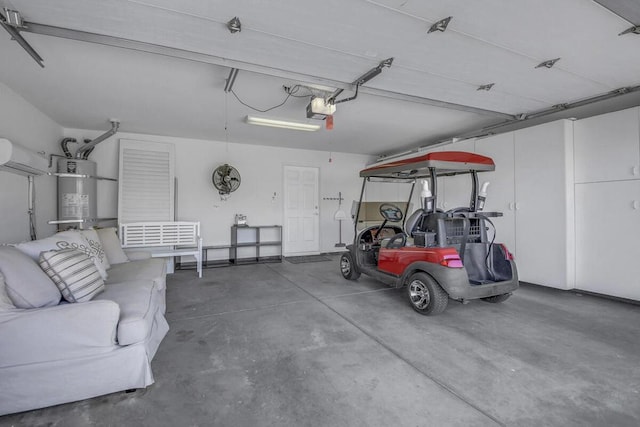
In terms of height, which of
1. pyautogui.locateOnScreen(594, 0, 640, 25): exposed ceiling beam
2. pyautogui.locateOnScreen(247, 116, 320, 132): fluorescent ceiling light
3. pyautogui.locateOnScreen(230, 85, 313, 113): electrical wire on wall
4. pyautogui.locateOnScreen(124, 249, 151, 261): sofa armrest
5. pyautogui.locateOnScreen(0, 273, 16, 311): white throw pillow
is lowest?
pyautogui.locateOnScreen(124, 249, 151, 261): sofa armrest

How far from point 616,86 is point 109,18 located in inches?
185

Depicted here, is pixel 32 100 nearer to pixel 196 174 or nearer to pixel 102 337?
pixel 196 174

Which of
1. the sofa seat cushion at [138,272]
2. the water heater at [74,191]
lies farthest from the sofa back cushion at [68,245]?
the water heater at [74,191]

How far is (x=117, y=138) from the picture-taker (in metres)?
5.39

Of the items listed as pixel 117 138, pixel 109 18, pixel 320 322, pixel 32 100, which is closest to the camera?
pixel 109 18

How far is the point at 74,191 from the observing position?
14.7 ft

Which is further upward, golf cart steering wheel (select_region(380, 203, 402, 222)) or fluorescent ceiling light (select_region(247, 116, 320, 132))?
fluorescent ceiling light (select_region(247, 116, 320, 132))

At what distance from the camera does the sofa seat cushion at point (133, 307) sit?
1.77 meters

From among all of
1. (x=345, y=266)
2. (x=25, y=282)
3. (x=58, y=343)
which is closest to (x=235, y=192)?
(x=345, y=266)

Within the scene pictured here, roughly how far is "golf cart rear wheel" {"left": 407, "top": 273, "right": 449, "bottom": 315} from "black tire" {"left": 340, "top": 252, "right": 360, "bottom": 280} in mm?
1276

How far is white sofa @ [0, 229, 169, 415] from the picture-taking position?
154cm

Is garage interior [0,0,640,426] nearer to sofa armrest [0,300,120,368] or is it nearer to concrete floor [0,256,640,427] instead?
concrete floor [0,256,640,427]

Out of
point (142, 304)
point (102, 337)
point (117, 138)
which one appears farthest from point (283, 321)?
point (117, 138)

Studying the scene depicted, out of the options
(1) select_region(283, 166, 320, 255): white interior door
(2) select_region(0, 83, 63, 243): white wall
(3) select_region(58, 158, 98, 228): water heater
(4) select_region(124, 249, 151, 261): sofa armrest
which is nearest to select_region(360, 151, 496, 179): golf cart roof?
(4) select_region(124, 249, 151, 261): sofa armrest
